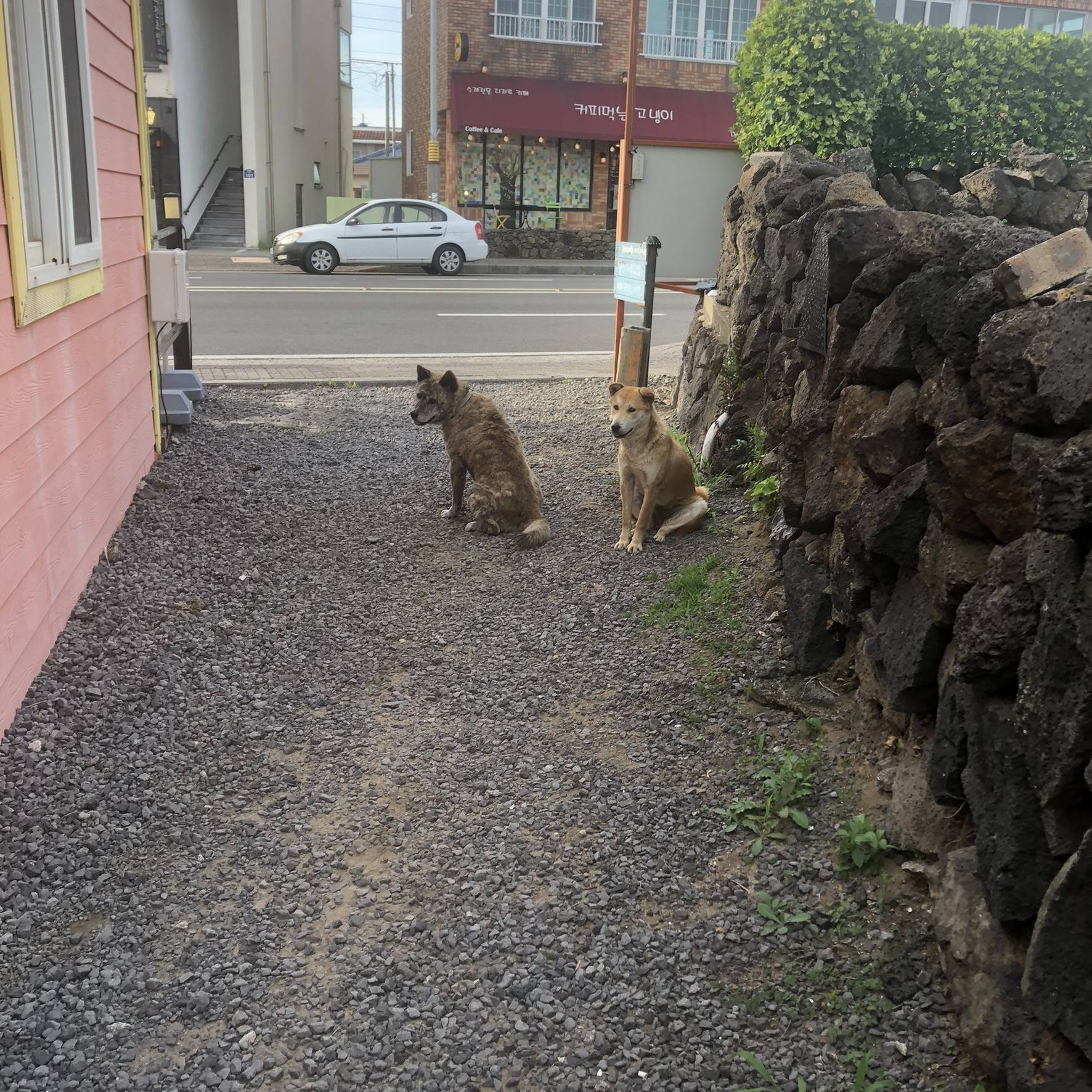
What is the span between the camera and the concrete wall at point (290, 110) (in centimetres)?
2741

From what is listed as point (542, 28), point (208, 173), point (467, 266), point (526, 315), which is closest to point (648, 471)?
point (526, 315)

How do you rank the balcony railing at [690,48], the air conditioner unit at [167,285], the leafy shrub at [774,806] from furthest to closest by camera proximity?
1. the balcony railing at [690,48]
2. the air conditioner unit at [167,285]
3. the leafy shrub at [774,806]

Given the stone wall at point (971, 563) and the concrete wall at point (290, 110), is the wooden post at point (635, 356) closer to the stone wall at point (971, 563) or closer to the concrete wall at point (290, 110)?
the stone wall at point (971, 563)

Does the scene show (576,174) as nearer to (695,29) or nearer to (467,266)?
(695,29)

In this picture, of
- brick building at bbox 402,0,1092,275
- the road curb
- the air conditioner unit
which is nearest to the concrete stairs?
brick building at bbox 402,0,1092,275

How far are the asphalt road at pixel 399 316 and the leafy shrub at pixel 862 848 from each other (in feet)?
35.2

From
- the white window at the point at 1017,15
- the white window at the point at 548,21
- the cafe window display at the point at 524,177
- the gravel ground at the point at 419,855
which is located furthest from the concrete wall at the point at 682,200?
the white window at the point at 1017,15

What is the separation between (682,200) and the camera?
968 centimetres

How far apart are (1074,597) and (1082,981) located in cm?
83

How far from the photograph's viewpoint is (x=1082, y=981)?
89.1 inches

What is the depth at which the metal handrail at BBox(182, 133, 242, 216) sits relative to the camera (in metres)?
27.6

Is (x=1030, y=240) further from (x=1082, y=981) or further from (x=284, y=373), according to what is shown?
(x=284, y=373)

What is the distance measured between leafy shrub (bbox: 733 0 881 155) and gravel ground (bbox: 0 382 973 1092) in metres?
4.25

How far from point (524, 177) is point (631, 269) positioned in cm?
2264
